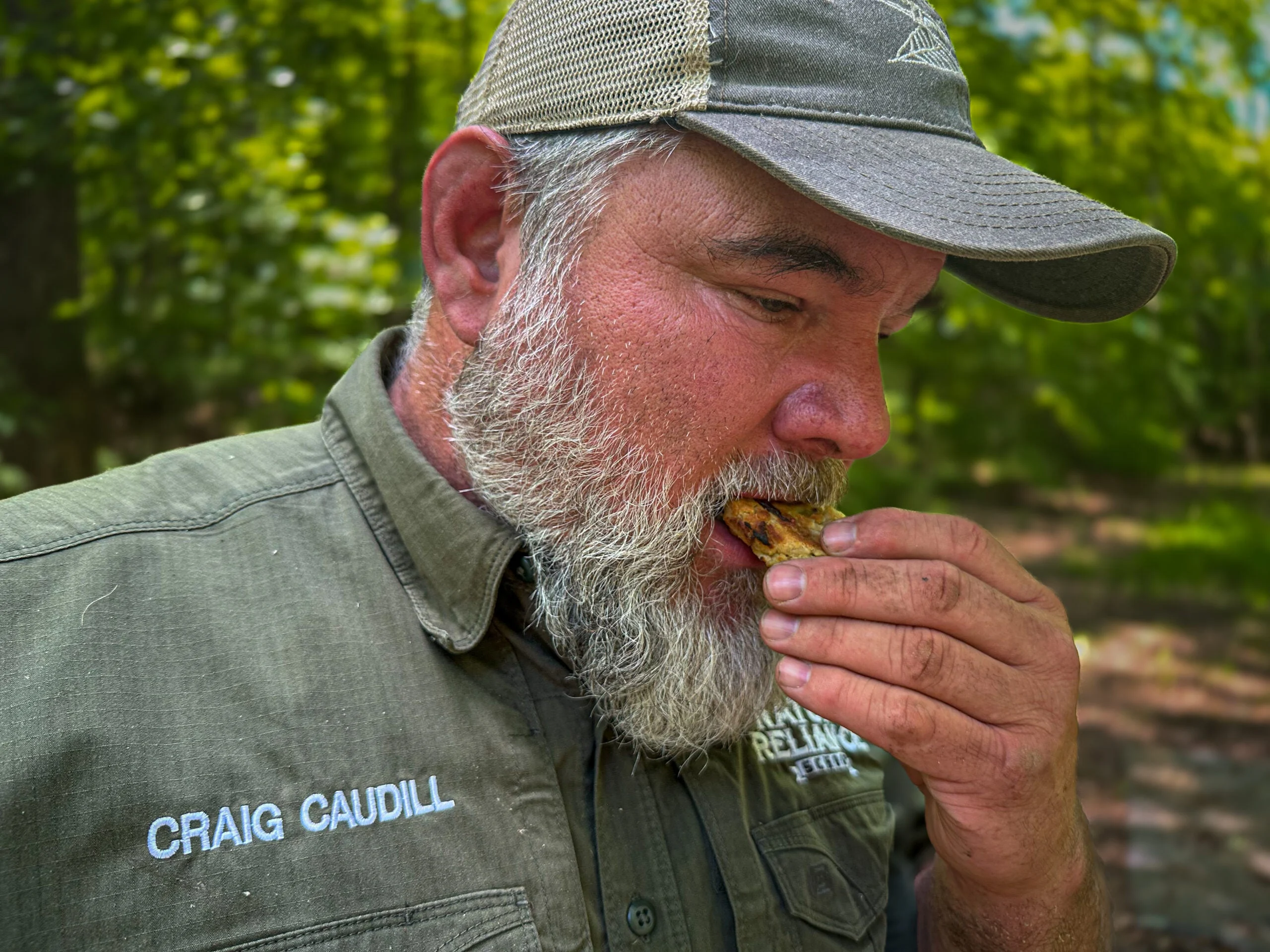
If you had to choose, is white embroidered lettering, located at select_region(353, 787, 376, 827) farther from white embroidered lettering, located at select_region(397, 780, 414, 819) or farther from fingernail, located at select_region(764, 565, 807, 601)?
fingernail, located at select_region(764, 565, 807, 601)

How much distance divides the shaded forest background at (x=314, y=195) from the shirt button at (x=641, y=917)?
1.96 meters

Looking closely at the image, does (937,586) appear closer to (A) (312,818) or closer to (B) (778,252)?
(B) (778,252)

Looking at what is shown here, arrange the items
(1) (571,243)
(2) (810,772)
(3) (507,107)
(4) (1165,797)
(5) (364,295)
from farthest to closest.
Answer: (4) (1165,797) < (5) (364,295) < (2) (810,772) < (3) (507,107) < (1) (571,243)

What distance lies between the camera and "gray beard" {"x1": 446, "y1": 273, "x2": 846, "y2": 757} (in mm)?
1654

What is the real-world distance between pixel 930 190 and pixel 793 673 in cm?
73

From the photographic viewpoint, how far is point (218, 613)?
1533 millimetres

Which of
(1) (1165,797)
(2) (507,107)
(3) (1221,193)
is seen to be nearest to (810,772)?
(2) (507,107)

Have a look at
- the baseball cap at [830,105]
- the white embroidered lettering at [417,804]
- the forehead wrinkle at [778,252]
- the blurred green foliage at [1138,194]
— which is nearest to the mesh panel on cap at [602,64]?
the baseball cap at [830,105]

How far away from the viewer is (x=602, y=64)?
1.61m

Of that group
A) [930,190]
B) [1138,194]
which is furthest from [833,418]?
[1138,194]

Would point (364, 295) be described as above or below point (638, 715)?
below

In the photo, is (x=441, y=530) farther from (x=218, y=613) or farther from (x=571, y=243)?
(x=571, y=243)

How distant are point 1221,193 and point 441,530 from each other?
5546 mm

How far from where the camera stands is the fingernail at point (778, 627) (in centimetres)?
155
